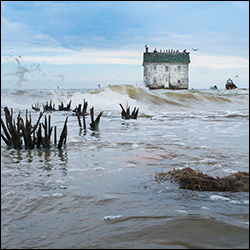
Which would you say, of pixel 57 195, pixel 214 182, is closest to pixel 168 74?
pixel 214 182

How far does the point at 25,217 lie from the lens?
2707 millimetres

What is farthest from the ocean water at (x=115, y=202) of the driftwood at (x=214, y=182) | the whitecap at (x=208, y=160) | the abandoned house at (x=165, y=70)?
the abandoned house at (x=165, y=70)

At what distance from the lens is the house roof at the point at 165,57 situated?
47.9 meters

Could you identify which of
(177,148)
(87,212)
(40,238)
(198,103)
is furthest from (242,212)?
(198,103)

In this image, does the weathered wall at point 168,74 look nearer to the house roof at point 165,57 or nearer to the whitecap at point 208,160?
the house roof at point 165,57

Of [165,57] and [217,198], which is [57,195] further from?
[165,57]

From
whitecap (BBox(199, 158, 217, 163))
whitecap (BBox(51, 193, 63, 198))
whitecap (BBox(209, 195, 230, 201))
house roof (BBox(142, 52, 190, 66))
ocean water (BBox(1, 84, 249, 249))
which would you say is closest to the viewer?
ocean water (BBox(1, 84, 249, 249))

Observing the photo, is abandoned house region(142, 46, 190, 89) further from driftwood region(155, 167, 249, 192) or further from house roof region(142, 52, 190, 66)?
driftwood region(155, 167, 249, 192)

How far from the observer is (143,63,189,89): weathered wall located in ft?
157

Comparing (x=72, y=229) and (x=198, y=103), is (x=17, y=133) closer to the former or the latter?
(x=72, y=229)

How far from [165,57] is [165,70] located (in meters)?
2.53

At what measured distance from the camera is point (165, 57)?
159 ft

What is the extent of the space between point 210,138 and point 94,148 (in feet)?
11.4

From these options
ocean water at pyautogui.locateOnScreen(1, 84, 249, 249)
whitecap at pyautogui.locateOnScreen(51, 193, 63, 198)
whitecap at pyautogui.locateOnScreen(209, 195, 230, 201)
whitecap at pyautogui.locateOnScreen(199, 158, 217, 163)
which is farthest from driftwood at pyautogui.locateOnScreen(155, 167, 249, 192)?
whitecap at pyautogui.locateOnScreen(51, 193, 63, 198)
